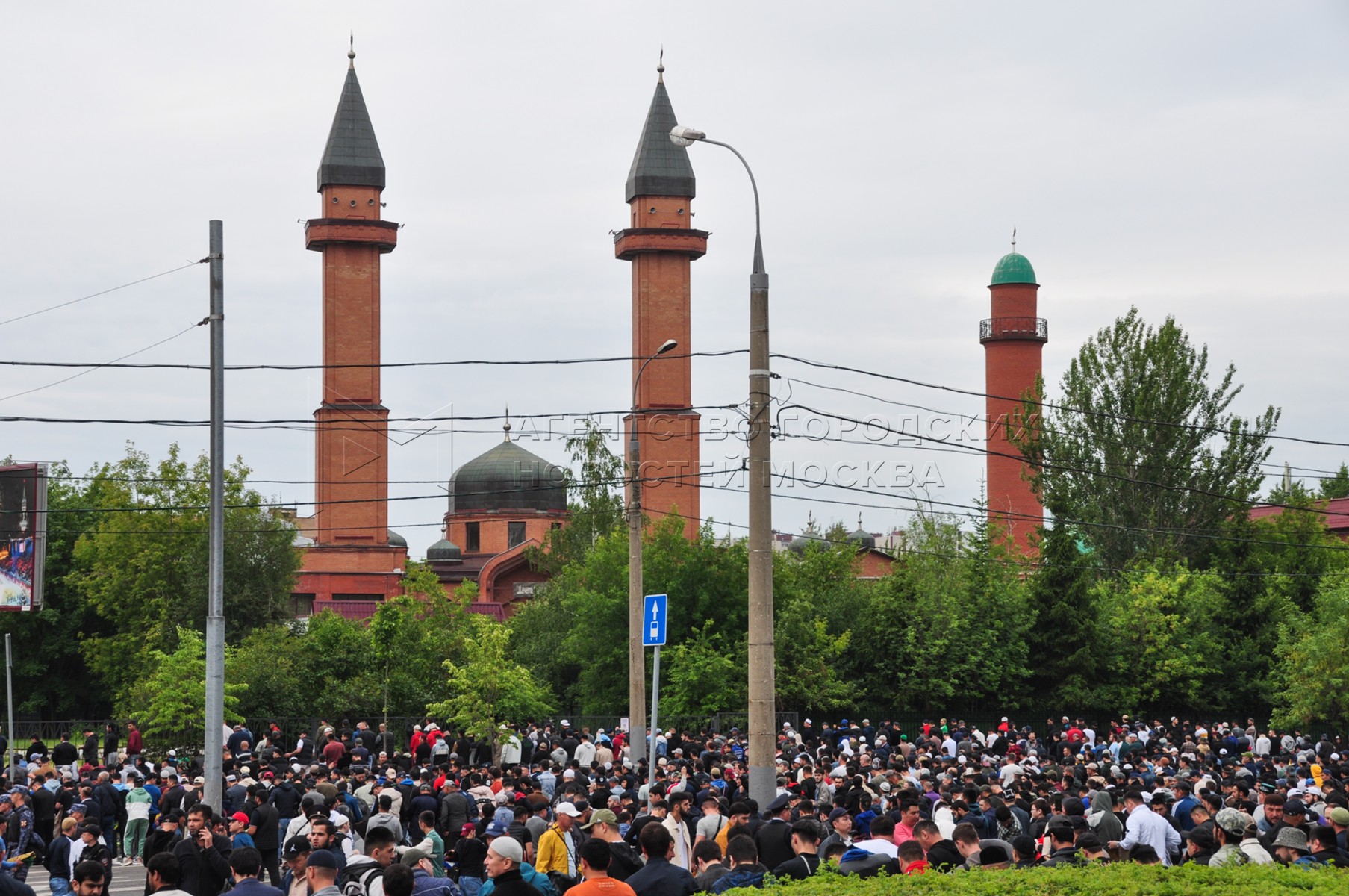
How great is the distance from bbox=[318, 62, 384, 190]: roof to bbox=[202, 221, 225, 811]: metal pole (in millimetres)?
46963

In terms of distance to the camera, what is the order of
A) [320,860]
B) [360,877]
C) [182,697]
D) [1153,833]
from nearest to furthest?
1. [320,860]
2. [360,877]
3. [1153,833]
4. [182,697]

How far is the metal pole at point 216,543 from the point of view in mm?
15992

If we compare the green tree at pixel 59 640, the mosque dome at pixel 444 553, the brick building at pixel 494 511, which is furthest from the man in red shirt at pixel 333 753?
the mosque dome at pixel 444 553

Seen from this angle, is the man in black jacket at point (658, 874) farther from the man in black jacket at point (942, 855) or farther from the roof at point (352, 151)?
the roof at point (352, 151)

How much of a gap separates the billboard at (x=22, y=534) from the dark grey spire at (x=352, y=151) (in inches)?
1154

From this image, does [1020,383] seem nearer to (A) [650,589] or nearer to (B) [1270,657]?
(B) [1270,657]

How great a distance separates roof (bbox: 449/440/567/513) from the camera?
3155 inches

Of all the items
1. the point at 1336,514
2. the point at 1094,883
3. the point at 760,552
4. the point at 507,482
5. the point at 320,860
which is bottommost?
the point at 1094,883

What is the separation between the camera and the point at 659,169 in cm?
6231

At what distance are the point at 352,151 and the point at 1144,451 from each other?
109ft

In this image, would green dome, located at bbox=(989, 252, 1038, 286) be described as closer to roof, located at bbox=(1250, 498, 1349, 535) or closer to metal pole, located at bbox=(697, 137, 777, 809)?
roof, located at bbox=(1250, 498, 1349, 535)

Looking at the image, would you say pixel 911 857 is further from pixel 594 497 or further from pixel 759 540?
pixel 594 497

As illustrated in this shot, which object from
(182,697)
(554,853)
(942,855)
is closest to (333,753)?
(182,697)

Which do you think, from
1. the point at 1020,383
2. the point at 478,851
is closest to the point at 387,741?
the point at 478,851
